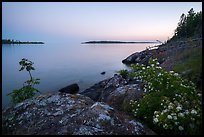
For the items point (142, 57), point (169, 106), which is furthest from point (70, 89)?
→ point (142, 57)

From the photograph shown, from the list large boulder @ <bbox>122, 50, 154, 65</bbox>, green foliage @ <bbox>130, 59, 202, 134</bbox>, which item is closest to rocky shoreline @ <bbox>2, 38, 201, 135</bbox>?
green foliage @ <bbox>130, 59, 202, 134</bbox>

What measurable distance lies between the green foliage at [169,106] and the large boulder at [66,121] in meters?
0.44

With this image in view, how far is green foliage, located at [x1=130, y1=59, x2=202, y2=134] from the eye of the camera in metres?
3.96

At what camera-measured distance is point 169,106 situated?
13.6ft

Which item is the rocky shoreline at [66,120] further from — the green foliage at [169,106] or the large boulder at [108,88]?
the large boulder at [108,88]

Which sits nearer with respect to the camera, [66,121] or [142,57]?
[66,121]

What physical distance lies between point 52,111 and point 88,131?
179 cm

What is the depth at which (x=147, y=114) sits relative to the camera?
4.91 m

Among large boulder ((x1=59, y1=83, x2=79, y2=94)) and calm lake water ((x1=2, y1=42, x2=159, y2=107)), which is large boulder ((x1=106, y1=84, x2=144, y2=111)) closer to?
large boulder ((x1=59, y1=83, x2=79, y2=94))

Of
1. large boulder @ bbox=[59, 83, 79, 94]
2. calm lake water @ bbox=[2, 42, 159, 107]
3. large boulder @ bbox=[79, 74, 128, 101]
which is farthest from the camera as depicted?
calm lake water @ bbox=[2, 42, 159, 107]

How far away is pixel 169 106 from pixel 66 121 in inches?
112

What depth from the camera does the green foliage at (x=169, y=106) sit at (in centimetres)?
396

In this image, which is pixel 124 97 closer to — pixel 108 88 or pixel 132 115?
pixel 132 115

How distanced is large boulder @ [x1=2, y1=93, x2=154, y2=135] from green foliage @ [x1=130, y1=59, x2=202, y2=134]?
1.43 ft
